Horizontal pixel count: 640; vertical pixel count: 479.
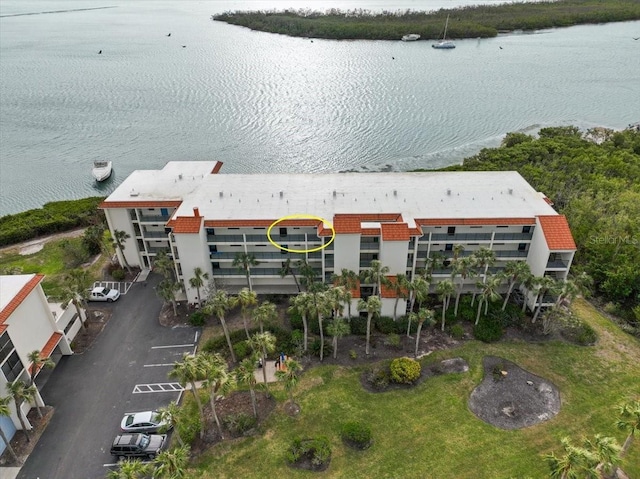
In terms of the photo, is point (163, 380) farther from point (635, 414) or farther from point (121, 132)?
point (121, 132)

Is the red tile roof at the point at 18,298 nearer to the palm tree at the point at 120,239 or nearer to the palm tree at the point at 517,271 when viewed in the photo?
the palm tree at the point at 120,239

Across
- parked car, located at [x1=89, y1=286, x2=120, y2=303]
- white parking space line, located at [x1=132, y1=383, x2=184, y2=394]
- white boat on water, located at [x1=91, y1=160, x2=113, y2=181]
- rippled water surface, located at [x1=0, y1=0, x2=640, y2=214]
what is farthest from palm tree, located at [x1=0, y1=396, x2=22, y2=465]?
white boat on water, located at [x1=91, y1=160, x2=113, y2=181]

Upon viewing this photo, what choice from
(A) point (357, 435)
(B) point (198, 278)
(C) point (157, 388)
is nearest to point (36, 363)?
(C) point (157, 388)

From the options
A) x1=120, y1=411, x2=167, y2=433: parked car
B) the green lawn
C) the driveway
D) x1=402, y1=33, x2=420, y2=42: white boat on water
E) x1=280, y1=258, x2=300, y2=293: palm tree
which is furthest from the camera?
x1=402, y1=33, x2=420, y2=42: white boat on water

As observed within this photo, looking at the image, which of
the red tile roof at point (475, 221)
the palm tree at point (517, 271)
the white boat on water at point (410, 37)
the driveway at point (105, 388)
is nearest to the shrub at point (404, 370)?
the palm tree at point (517, 271)

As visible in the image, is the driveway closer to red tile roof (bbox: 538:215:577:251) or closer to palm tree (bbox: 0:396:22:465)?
palm tree (bbox: 0:396:22:465)

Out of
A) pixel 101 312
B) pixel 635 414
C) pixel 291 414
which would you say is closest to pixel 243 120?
pixel 101 312
